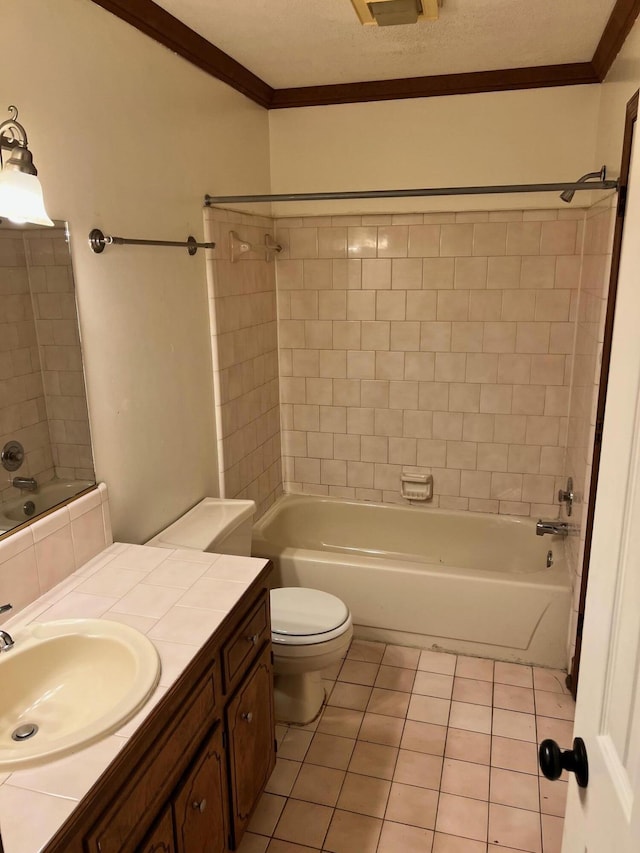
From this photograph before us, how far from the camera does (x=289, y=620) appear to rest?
238 cm

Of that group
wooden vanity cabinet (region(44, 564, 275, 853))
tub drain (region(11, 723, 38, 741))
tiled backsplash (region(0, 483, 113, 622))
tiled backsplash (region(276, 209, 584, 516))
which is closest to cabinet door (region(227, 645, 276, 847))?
wooden vanity cabinet (region(44, 564, 275, 853))

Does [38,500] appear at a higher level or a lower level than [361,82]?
lower

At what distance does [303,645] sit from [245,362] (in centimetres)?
139

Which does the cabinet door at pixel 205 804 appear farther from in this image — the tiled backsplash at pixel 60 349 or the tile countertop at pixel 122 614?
the tiled backsplash at pixel 60 349

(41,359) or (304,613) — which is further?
(304,613)

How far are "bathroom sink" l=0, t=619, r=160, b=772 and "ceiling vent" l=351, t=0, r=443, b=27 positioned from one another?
2.06 m

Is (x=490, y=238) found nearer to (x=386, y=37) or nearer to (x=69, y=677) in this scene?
(x=386, y=37)

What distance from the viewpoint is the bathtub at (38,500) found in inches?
63.9

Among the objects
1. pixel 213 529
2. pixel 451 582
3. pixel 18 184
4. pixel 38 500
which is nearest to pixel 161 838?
pixel 38 500

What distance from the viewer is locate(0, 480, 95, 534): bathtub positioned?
1.62m

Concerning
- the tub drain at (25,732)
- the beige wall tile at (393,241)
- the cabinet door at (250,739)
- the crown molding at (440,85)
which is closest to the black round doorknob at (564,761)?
the cabinet door at (250,739)

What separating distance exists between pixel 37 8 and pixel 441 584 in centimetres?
251

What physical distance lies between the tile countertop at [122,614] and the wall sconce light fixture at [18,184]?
969 millimetres

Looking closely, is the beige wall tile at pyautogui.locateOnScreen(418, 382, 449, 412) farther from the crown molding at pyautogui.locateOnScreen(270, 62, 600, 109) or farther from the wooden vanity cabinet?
the wooden vanity cabinet
